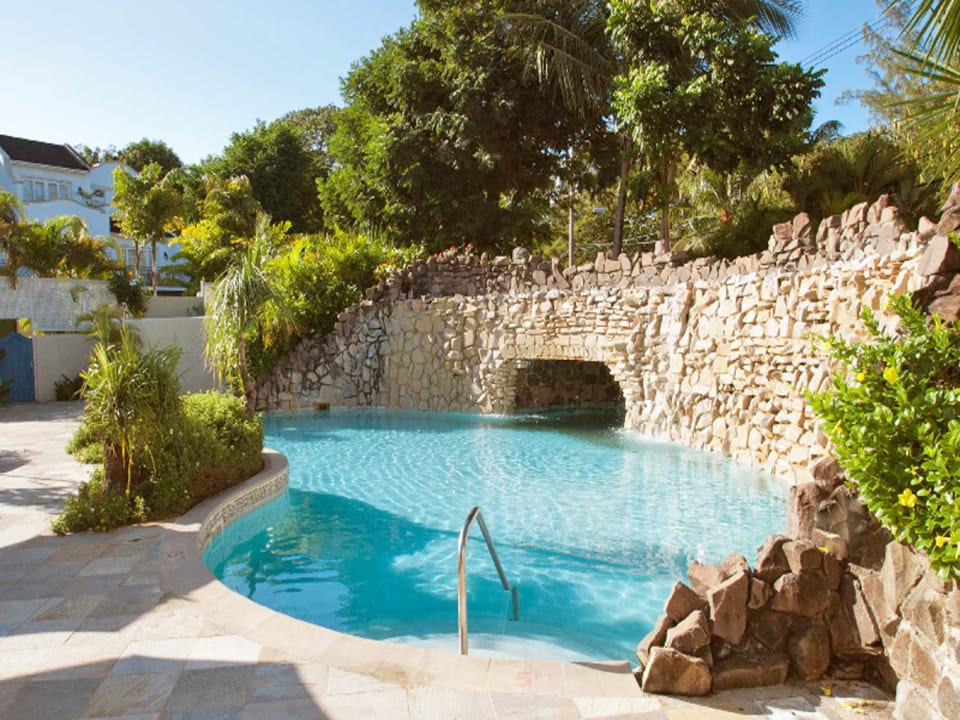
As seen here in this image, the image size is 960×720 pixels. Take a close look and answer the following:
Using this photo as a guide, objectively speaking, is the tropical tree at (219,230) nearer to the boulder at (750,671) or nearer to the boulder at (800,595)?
the boulder at (800,595)

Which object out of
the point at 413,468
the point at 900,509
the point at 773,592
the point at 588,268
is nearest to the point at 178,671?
the point at 773,592

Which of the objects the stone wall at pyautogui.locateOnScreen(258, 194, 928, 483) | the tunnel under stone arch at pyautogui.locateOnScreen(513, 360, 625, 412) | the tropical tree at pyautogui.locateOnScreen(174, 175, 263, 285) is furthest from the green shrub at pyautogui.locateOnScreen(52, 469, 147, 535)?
the tropical tree at pyautogui.locateOnScreen(174, 175, 263, 285)

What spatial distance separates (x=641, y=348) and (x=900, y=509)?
36.2 ft

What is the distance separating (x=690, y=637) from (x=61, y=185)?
4586 cm

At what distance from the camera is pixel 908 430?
4.05 meters

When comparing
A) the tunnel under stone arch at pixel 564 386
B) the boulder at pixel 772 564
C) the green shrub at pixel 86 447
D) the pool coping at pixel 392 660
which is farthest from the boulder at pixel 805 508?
the tunnel under stone arch at pixel 564 386

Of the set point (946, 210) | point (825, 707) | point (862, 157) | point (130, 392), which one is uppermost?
point (862, 157)

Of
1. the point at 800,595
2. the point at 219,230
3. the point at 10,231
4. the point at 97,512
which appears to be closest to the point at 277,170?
the point at 219,230

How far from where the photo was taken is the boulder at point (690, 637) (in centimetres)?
420

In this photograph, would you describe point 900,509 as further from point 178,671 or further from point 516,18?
point 516,18

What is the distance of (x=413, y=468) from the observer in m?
12.0

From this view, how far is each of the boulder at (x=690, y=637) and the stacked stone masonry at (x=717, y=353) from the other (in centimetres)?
1

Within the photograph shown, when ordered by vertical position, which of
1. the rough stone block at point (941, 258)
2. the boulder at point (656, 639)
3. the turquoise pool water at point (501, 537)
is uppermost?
the rough stone block at point (941, 258)

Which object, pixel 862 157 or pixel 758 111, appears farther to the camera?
pixel 862 157
